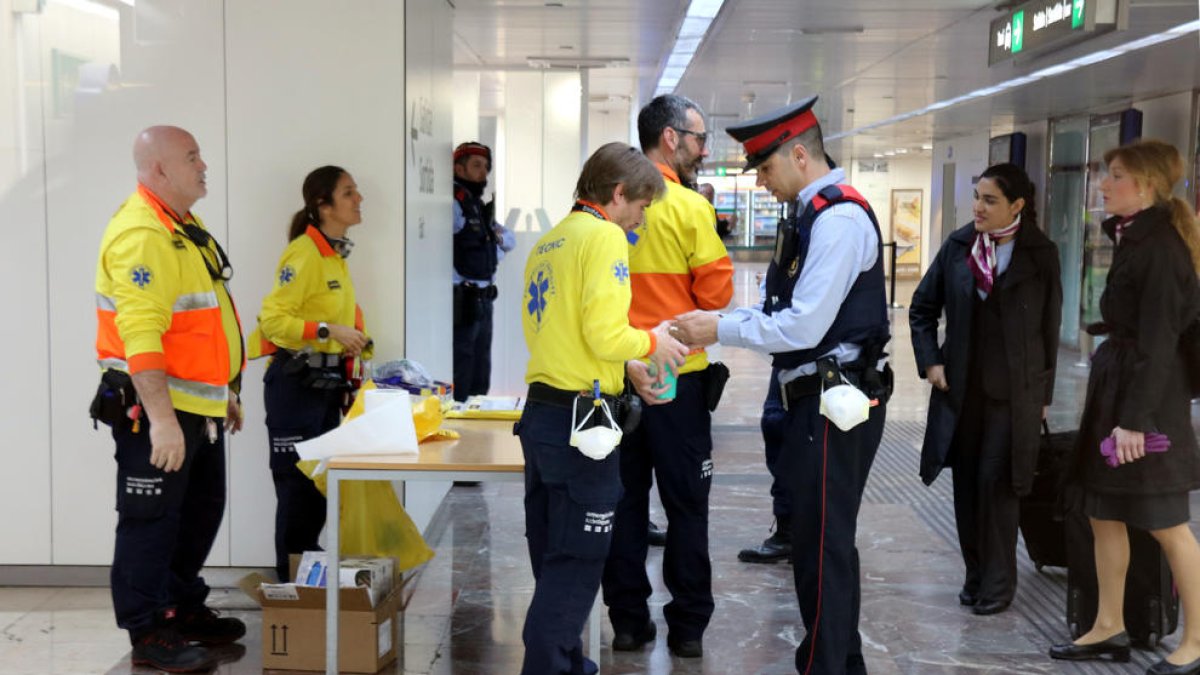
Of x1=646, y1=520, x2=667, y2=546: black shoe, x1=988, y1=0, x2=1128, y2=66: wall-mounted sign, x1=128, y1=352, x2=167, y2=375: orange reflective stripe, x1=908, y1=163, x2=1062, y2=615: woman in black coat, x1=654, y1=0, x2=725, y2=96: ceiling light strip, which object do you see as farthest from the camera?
x1=654, y1=0, x2=725, y2=96: ceiling light strip

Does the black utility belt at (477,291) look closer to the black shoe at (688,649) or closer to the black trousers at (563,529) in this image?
the black shoe at (688,649)

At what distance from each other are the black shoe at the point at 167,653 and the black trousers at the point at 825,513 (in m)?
1.93

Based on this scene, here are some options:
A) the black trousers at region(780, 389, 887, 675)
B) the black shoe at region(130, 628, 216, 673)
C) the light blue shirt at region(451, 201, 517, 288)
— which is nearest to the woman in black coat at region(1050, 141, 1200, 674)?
the black trousers at region(780, 389, 887, 675)

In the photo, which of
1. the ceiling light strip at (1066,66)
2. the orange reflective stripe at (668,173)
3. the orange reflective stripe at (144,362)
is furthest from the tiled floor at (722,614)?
the ceiling light strip at (1066,66)

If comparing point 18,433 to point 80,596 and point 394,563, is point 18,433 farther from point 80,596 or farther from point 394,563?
point 394,563

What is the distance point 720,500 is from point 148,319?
3658 mm

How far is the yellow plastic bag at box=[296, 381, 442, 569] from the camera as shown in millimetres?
4234

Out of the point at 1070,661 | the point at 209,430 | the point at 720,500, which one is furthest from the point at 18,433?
the point at 1070,661

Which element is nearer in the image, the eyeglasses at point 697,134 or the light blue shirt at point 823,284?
the light blue shirt at point 823,284

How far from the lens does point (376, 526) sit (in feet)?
14.1

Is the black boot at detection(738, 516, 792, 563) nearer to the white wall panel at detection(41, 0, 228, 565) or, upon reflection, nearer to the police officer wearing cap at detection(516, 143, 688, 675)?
the police officer wearing cap at detection(516, 143, 688, 675)

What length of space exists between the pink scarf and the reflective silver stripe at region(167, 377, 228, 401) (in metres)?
2.74

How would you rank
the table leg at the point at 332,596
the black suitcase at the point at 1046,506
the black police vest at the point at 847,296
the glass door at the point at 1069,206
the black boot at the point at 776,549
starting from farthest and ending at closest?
1. the glass door at the point at 1069,206
2. the black boot at the point at 776,549
3. the black suitcase at the point at 1046,506
4. the table leg at the point at 332,596
5. the black police vest at the point at 847,296

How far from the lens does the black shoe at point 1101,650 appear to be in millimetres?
4230
